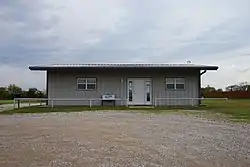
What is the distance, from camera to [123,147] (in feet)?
24.5

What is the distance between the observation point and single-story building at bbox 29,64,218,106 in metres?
25.6

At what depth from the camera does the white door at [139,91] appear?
2577cm

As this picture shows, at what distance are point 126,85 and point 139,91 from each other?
0.97m

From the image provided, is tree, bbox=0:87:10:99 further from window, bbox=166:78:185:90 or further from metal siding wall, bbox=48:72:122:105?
window, bbox=166:78:185:90

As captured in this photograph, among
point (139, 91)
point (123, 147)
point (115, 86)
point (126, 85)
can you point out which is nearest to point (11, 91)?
point (115, 86)

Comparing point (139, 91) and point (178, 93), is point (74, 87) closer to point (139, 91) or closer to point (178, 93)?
point (139, 91)

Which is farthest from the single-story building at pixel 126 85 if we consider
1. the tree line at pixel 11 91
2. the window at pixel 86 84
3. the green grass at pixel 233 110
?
the tree line at pixel 11 91

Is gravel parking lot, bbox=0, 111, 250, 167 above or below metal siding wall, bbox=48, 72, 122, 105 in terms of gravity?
below

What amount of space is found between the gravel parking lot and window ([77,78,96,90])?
1517 cm

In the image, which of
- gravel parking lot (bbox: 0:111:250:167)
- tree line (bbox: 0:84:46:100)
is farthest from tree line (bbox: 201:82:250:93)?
gravel parking lot (bbox: 0:111:250:167)

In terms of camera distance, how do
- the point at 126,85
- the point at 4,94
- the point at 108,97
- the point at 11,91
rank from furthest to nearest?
the point at 11,91 < the point at 4,94 < the point at 126,85 < the point at 108,97

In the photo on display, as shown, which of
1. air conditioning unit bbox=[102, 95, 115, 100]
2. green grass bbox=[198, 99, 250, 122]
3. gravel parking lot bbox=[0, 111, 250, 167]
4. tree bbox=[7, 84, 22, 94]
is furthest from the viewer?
tree bbox=[7, 84, 22, 94]

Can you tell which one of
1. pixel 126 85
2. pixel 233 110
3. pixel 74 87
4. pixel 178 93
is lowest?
pixel 233 110

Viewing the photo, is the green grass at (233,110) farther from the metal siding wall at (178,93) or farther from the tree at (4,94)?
the tree at (4,94)
